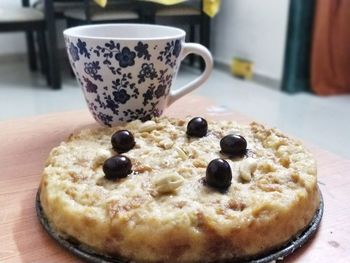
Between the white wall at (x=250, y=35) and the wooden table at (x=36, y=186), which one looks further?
the white wall at (x=250, y=35)

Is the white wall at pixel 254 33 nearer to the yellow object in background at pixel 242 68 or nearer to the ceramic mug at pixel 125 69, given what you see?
the yellow object in background at pixel 242 68

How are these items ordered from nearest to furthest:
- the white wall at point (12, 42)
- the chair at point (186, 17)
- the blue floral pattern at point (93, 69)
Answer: the blue floral pattern at point (93, 69) → the chair at point (186, 17) → the white wall at point (12, 42)

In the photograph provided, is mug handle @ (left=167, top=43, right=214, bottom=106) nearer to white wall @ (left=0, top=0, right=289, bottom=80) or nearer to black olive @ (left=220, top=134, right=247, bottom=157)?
black olive @ (left=220, top=134, right=247, bottom=157)

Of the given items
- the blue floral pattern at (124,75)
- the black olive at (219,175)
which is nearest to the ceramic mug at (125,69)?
the blue floral pattern at (124,75)

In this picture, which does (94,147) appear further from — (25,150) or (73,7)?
(73,7)

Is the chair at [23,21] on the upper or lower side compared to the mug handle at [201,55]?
lower

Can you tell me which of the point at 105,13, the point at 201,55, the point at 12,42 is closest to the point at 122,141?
the point at 201,55

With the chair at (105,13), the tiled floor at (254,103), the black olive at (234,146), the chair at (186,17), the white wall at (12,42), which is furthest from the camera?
the white wall at (12,42)
